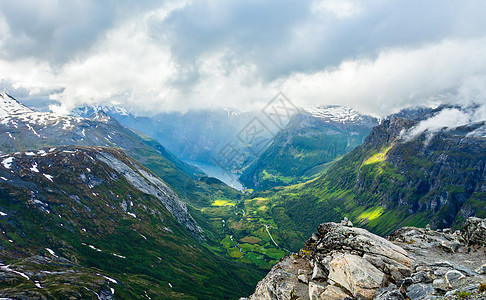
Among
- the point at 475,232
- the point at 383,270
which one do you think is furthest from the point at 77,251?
the point at 475,232

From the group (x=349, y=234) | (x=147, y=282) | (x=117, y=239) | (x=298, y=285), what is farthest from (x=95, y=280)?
(x=349, y=234)

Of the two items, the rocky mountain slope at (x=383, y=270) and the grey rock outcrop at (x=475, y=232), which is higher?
the rocky mountain slope at (x=383, y=270)

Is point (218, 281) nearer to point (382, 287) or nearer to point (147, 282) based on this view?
point (147, 282)

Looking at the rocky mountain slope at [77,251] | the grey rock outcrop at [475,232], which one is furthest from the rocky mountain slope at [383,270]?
the rocky mountain slope at [77,251]

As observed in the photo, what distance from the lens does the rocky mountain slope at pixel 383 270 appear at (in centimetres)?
2388

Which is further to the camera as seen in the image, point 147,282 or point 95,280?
point 147,282

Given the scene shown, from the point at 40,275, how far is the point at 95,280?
67.5 feet

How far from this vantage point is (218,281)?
18100cm

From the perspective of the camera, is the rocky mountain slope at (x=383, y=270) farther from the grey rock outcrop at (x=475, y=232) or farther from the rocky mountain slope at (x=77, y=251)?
the rocky mountain slope at (x=77, y=251)

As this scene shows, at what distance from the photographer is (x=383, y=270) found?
29750mm

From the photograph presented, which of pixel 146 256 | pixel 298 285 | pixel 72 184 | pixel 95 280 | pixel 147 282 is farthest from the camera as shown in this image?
pixel 72 184

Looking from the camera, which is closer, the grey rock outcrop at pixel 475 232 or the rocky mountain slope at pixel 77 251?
the grey rock outcrop at pixel 475 232

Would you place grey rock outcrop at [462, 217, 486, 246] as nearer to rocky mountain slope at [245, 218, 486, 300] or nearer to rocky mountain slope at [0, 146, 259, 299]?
rocky mountain slope at [245, 218, 486, 300]


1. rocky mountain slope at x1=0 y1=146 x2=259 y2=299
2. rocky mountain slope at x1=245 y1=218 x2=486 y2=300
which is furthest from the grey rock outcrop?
rocky mountain slope at x1=0 y1=146 x2=259 y2=299
